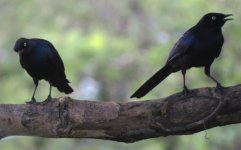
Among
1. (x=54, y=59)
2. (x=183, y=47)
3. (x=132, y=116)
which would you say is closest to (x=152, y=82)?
(x=183, y=47)

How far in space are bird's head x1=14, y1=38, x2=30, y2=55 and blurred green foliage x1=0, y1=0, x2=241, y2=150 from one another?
2.61 m

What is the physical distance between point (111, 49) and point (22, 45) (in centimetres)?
427

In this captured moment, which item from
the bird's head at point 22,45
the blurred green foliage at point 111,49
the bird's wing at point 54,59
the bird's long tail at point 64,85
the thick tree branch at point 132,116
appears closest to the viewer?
the thick tree branch at point 132,116

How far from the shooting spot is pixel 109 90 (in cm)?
977

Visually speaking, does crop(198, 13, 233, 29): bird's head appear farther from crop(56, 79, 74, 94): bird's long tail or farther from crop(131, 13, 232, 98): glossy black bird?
crop(56, 79, 74, 94): bird's long tail

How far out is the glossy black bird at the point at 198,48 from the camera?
4.54m

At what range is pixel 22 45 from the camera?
4758 millimetres

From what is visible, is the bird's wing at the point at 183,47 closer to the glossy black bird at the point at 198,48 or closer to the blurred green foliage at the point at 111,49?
the glossy black bird at the point at 198,48

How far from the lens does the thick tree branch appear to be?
12.9 ft

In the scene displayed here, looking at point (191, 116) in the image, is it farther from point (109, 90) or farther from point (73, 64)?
point (109, 90)

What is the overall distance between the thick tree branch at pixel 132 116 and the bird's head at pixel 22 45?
0.65 meters

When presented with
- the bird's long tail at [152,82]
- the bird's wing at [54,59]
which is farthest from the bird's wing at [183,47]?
the bird's wing at [54,59]

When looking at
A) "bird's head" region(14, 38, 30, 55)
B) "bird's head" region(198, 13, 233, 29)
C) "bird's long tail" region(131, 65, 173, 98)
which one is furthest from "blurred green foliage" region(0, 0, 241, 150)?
"bird's head" region(14, 38, 30, 55)

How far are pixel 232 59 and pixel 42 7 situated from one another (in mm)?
3896
